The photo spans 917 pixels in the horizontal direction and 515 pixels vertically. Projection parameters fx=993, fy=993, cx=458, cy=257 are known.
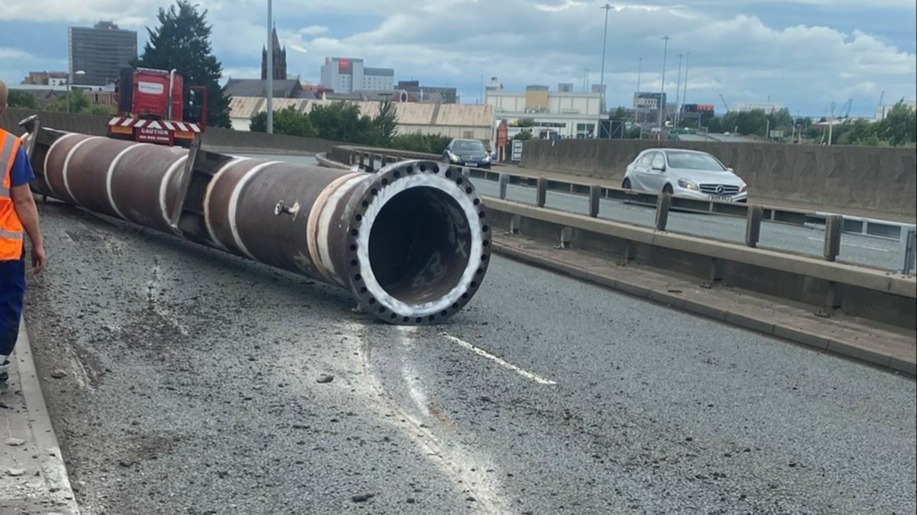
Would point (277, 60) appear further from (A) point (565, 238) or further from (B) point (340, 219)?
(B) point (340, 219)

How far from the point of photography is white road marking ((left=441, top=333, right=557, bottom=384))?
769cm

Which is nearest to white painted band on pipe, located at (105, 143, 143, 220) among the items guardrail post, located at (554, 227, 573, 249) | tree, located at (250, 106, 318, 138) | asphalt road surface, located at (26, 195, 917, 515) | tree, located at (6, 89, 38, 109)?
tree, located at (6, 89, 38, 109)

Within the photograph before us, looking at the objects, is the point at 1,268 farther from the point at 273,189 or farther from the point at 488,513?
the point at 273,189

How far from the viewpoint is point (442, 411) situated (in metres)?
6.67

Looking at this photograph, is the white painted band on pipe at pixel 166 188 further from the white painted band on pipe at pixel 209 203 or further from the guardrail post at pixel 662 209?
the guardrail post at pixel 662 209

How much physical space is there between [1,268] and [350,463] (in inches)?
93.5

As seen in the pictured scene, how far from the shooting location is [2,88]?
19.0 ft

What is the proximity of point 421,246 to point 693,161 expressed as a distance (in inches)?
514

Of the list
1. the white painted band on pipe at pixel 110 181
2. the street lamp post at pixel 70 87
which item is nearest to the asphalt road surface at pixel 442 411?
the white painted band on pipe at pixel 110 181

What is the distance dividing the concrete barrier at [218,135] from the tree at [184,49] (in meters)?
1.04

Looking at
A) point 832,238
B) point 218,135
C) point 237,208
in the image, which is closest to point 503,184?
point 237,208

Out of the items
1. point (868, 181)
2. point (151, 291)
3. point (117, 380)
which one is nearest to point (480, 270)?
point (151, 291)

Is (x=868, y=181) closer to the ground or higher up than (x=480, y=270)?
higher up

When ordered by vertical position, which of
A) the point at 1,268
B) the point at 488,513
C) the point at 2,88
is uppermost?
the point at 2,88
